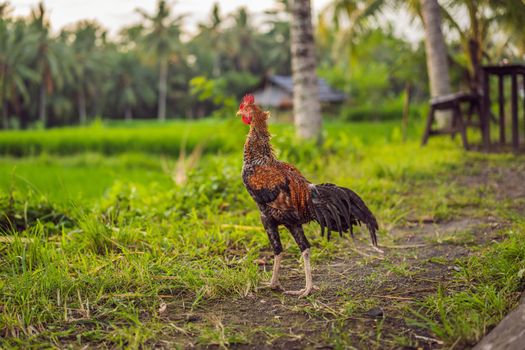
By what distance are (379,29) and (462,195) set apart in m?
10.1

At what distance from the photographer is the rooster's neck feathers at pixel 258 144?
3018mm

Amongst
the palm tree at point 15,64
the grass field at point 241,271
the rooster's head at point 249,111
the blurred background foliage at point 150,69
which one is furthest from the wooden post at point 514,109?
the palm tree at point 15,64

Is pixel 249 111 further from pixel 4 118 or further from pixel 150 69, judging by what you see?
pixel 150 69

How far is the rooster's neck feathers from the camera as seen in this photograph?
302cm

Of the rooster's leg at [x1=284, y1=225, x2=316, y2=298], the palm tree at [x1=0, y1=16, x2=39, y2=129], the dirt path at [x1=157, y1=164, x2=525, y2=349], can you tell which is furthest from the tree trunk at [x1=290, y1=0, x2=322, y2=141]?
the palm tree at [x1=0, y1=16, x2=39, y2=129]

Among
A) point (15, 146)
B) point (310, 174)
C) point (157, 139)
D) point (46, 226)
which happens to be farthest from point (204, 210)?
point (15, 146)

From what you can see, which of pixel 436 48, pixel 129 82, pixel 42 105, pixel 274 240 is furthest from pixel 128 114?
pixel 274 240

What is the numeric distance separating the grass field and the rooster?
0.37 metres

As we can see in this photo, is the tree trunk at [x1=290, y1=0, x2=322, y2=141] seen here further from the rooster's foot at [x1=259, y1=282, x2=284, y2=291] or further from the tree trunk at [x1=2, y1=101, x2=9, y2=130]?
the tree trunk at [x1=2, y1=101, x2=9, y2=130]

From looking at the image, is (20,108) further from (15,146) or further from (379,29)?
(379,29)

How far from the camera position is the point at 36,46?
4628cm

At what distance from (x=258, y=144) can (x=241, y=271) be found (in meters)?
0.84

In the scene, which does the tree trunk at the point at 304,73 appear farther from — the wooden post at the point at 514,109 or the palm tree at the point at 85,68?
the palm tree at the point at 85,68

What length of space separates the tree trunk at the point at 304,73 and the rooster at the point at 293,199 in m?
5.68
